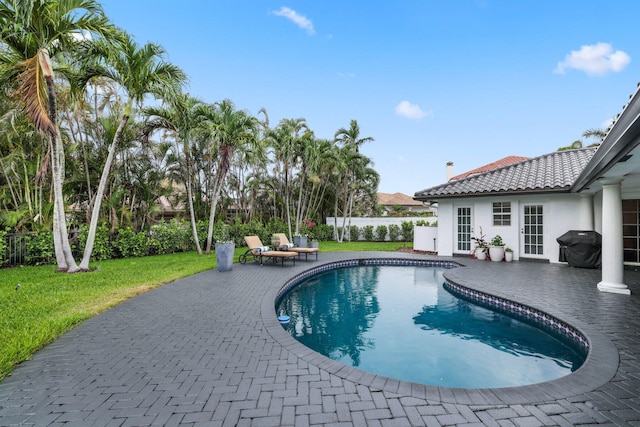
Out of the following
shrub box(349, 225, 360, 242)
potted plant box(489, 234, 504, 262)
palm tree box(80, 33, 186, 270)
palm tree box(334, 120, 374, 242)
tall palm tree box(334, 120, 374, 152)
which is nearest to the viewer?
palm tree box(80, 33, 186, 270)

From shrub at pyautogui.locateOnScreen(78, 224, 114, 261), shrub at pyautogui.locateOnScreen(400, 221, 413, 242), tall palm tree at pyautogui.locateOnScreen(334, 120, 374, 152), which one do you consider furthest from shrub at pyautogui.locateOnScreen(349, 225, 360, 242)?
shrub at pyautogui.locateOnScreen(78, 224, 114, 261)

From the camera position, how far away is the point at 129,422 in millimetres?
2449

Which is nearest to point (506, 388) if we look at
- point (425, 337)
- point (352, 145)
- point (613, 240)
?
point (425, 337)

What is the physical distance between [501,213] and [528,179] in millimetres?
1730

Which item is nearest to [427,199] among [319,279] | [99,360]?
[319,279]

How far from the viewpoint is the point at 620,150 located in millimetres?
4504

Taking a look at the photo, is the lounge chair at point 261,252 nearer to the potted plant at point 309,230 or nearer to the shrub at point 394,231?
the potted plant at point 309,230

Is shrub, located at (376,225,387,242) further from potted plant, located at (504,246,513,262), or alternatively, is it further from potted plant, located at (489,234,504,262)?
potted plant, located at (504,246,513,262)

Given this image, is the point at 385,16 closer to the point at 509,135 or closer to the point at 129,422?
the point at 509,135

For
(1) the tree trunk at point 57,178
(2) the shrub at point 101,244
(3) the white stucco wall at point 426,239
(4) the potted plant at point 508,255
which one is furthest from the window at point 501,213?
(2) the shrub at point 101,244

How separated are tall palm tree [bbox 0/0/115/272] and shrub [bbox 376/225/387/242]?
18.6 metres

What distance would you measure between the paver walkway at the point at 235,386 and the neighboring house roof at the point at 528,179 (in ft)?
22.7

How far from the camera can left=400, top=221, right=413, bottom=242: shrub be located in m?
21.9

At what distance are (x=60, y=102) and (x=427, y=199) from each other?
16067 mm
